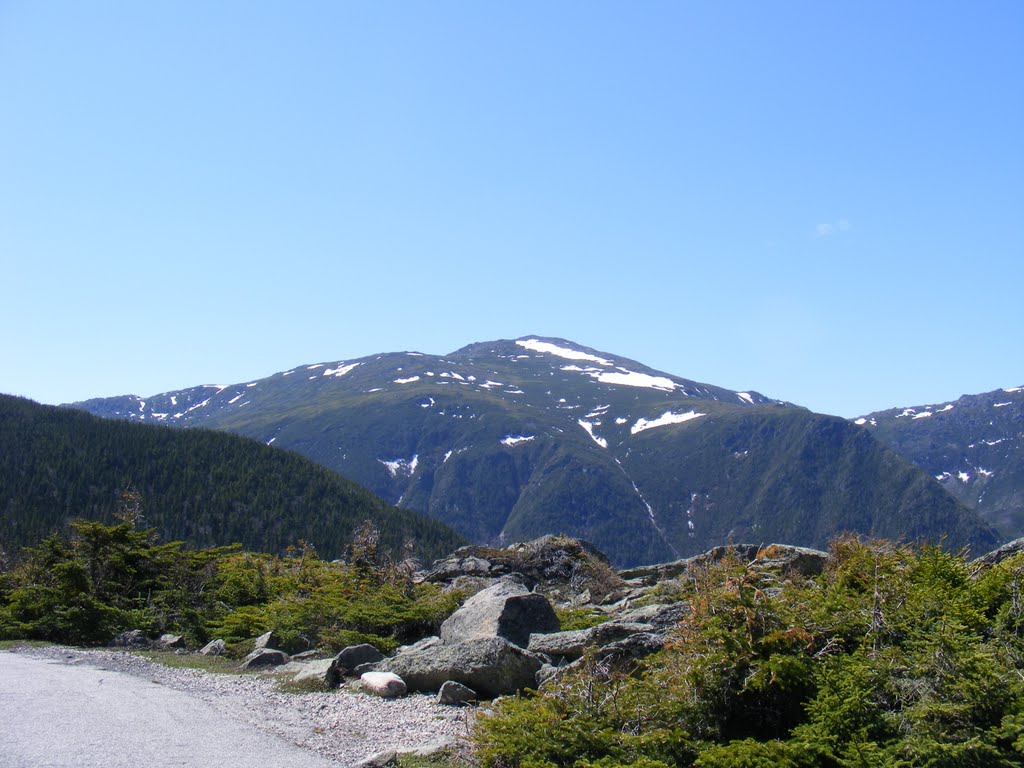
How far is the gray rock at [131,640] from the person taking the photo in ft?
73.2

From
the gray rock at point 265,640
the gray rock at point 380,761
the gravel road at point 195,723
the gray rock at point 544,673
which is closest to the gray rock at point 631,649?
the gray rock at point 544,673

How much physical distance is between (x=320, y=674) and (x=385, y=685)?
7.15 feet

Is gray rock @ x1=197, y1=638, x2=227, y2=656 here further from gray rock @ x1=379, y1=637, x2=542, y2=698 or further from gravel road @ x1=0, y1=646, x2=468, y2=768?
gray rock @ x1=379, y1=637, x2=542, y2=698

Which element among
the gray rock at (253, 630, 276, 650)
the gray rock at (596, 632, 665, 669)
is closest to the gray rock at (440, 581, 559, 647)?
the gray rock at (596, 632, 665, 669)

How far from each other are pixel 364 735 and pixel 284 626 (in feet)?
30.8

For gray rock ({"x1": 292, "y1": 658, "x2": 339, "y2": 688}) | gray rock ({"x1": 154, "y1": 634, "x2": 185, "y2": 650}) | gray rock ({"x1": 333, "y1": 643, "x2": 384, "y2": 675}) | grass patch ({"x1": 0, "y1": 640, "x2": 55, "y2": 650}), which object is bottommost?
gray rock ({"x1": 154, "y1": 634, "x2": 185, "y2": 650})

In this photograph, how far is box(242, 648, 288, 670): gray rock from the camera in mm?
18234

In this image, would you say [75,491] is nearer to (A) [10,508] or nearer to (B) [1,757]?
(A) [10,508]

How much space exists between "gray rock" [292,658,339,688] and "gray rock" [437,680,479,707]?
9.74ft

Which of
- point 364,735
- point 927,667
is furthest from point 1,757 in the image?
point 927,667

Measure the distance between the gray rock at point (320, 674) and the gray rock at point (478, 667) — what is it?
Answer: 61.4 inches

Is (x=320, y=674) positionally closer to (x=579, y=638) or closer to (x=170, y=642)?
(x=579, y=638)

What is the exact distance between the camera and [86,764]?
932 centimetres

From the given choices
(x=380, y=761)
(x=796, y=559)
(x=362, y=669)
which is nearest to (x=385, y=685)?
(x=362, y=669)
